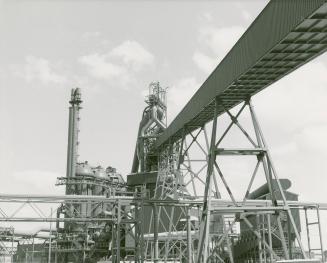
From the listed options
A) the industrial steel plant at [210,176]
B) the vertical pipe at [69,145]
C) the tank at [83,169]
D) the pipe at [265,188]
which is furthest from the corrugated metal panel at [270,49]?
the vertical pipe at [69,145]

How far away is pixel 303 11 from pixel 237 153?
6.81 m

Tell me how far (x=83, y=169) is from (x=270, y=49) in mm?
41726

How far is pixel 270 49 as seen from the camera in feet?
40.6

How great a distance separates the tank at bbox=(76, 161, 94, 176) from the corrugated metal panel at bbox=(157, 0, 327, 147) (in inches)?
1378

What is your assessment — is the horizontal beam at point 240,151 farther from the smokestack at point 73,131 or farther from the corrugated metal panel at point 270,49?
the smokestack at point 73,131

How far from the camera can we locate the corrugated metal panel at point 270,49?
36.1 ft

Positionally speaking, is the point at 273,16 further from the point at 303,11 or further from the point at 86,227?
the point at 86,227

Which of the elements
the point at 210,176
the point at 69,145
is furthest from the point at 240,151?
the point at 69,145

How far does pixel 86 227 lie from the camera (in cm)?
4712

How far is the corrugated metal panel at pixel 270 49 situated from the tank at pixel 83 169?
3501 centimetres

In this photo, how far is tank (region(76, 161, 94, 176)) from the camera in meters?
50.8

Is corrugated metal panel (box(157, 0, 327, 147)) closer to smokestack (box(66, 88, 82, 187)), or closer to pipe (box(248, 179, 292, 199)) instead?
pipe (box(248, 179, 292, 199))

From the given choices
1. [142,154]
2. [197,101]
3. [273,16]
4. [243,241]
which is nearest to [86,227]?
[142,154]

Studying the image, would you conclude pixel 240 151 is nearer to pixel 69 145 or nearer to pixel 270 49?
pixel 270 49
